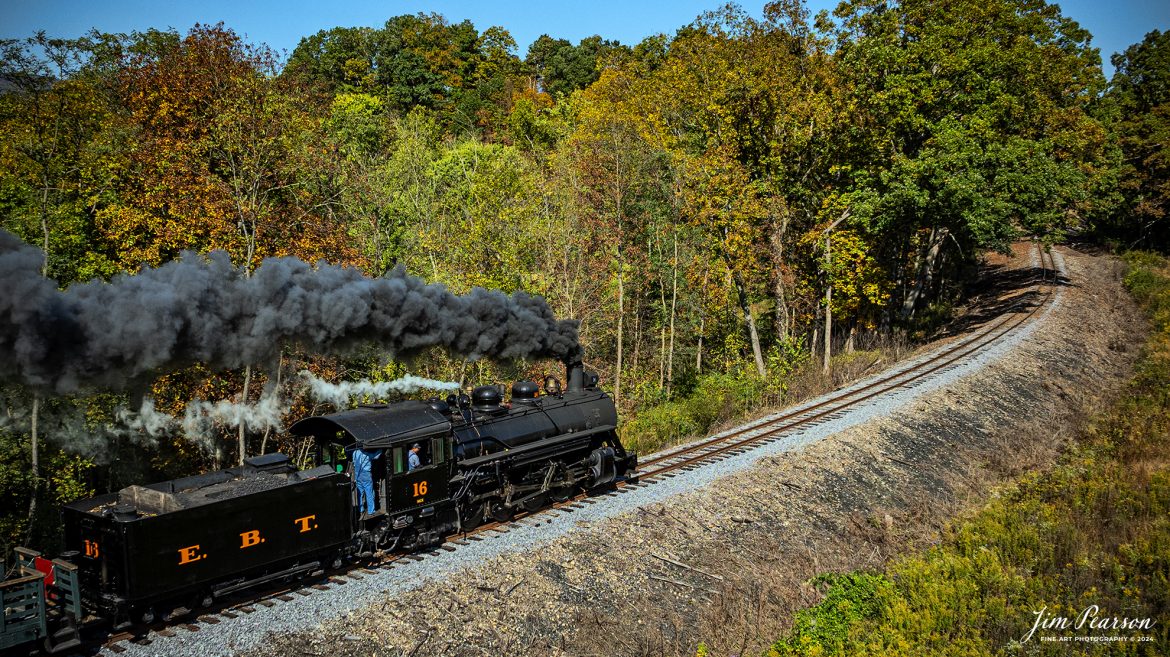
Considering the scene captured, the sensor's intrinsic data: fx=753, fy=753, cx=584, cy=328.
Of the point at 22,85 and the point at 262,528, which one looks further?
the point at 22,85

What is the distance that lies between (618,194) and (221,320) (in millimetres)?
21903

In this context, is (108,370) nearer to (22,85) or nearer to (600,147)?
(22,85)

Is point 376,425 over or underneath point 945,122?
underneath

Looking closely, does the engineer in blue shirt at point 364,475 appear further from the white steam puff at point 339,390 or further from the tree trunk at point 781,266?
the tree trunk at point 781,266

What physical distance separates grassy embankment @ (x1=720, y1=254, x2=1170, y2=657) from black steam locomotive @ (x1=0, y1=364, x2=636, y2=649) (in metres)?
5.49

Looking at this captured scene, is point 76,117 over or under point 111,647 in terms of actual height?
over

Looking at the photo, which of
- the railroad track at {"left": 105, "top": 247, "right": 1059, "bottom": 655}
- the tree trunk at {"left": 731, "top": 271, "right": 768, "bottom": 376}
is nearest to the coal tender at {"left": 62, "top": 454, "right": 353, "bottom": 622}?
the railroad track at {"left": 105, "top": 247, "right": 1059, "bottom": 655}

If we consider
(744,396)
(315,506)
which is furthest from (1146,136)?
(315,506)

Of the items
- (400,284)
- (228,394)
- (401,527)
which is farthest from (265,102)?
(401,527)

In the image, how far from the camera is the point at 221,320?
1295 centimetres

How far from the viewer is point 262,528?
36.7 ft

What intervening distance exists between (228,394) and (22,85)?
1100cm

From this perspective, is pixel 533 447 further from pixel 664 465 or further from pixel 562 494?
pixel 664 465

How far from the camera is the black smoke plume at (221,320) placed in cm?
1044
